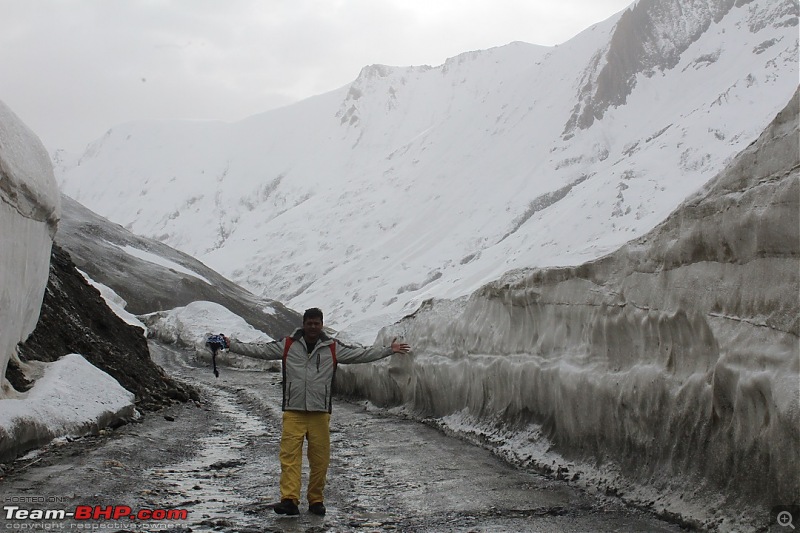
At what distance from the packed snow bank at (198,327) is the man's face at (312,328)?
34736mm

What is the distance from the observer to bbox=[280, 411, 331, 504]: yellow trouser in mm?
7426

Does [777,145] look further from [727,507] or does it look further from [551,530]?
[551,530]

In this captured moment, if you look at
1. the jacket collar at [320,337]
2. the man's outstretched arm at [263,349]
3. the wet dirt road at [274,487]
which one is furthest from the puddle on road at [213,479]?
the jacket collar at [320,337]

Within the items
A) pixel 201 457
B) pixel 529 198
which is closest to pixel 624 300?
pixel 201 457

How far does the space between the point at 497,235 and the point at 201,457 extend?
161 metres

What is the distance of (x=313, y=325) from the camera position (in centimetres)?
802

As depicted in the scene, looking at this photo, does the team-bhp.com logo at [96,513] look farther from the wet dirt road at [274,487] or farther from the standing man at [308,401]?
the standing man at [308,401]

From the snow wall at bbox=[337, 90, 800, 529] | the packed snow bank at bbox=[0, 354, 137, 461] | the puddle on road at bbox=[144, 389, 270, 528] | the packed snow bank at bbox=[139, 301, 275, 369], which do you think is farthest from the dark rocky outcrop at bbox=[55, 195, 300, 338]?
the snow wall at bbox=[337, 90, 800, 529]

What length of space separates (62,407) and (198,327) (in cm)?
4121

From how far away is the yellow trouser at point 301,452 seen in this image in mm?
7426

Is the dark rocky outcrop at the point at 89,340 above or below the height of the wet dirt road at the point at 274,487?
above

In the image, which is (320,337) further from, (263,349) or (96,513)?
(96,513)

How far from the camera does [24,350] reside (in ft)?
42.4

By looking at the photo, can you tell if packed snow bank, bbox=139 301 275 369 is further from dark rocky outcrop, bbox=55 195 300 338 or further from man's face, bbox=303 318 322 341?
man's face, bbox=303 318 322 341
